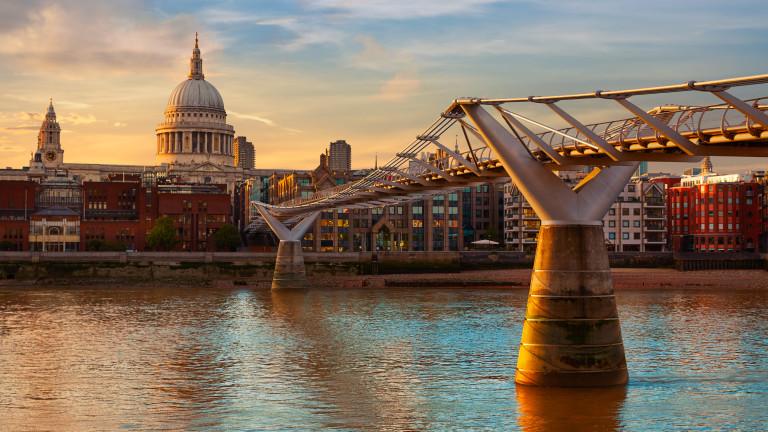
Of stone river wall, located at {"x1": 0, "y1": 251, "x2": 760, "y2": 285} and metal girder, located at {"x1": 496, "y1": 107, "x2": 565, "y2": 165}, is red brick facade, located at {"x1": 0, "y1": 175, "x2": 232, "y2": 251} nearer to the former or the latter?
stone river wall, located at {"x1": 0, "y1": 251, "x2": 760, "y2": 285}

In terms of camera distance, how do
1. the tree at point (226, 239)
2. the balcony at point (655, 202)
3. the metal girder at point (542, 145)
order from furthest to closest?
the tree at point (226, 239)
the balcony at point (655, 202)
the metal girder at point (542, 145)

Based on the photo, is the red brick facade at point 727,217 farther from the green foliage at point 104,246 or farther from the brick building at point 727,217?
the green foliage at point 104,246

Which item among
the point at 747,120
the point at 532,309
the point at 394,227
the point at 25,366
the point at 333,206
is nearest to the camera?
the point at 747,120

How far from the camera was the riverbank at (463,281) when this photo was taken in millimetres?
97562

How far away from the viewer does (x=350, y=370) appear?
40000 mm

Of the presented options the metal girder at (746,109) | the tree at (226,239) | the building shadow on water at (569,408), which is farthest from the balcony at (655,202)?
the metal girder at (746,109)

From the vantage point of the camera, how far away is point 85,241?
140000 mm

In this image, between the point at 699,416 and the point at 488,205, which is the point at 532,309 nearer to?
the point at 699,416

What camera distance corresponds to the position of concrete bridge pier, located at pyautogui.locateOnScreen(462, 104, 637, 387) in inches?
1254

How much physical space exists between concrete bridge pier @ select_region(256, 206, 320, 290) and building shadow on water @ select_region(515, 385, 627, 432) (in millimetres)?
60495

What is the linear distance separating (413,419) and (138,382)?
11768 mm

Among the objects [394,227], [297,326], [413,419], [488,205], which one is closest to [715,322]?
[297,326]

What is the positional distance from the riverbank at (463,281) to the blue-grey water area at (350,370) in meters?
25.0

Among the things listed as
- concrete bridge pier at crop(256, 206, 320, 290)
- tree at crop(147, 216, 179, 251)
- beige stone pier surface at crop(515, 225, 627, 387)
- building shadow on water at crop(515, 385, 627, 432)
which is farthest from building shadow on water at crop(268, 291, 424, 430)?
tree at crop(147, 216, 179, 251)
